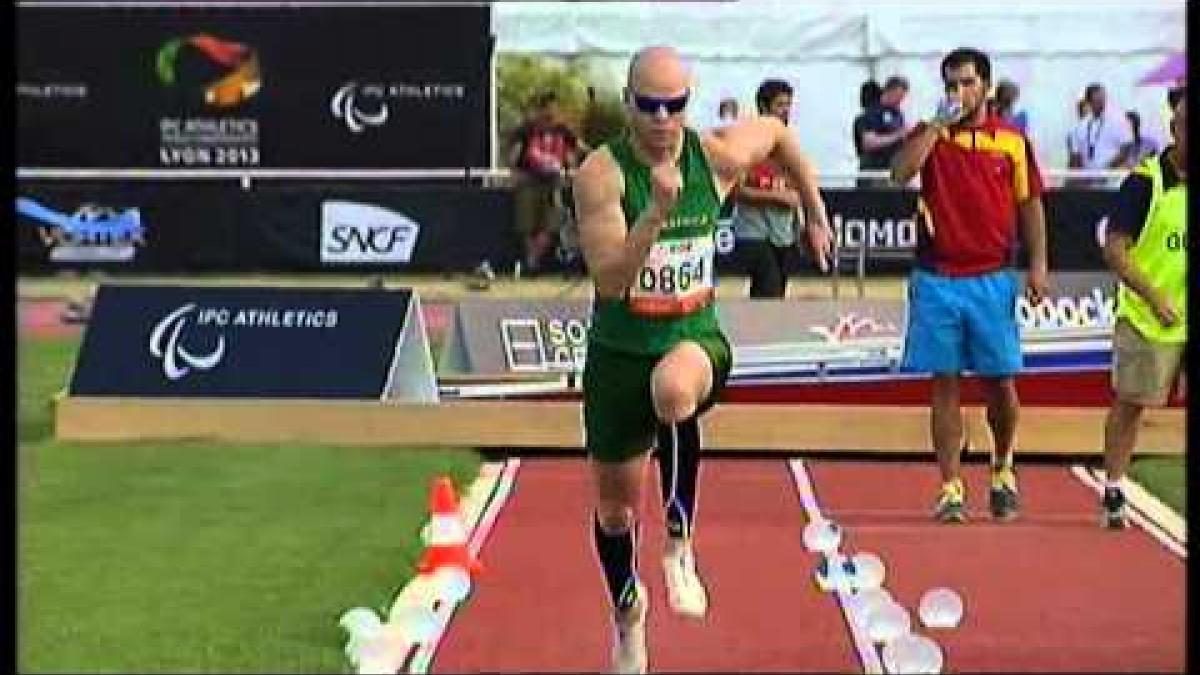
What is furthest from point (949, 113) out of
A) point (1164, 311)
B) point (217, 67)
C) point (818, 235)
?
point (217, 67)

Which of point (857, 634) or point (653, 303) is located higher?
point (653, 303)

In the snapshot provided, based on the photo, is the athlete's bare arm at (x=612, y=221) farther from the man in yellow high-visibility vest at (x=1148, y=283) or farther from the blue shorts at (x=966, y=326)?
the blue shorts at (x=966, y=326)

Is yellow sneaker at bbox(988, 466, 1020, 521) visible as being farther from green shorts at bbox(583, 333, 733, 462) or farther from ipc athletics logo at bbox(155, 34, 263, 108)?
ipc athletics logo at bbox(155, 34, 263, 108)

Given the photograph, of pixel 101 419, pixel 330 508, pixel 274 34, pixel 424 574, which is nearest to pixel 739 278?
pixel 101 419

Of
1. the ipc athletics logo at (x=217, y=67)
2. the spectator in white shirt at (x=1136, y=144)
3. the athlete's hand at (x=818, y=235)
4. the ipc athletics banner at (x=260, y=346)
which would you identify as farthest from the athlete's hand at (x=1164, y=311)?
the ipc athletics logo at (x=217, y=67)

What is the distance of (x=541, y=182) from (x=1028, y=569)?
13933 millimetres

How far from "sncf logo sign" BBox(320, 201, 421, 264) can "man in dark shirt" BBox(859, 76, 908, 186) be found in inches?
169

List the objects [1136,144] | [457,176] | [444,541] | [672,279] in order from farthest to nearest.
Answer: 1. [1136,144]
2. [457,176]
3. [444,541]
4. [672,279]

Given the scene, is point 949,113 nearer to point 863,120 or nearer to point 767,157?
point 767,157

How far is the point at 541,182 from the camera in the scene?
78.4 feet

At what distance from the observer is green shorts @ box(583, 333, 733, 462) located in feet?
27.0

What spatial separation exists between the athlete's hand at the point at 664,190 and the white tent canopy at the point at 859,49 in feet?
64.9

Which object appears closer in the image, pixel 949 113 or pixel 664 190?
pixel 664 190

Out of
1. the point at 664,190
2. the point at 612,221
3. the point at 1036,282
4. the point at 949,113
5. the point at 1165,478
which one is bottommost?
the point at 1165,478
